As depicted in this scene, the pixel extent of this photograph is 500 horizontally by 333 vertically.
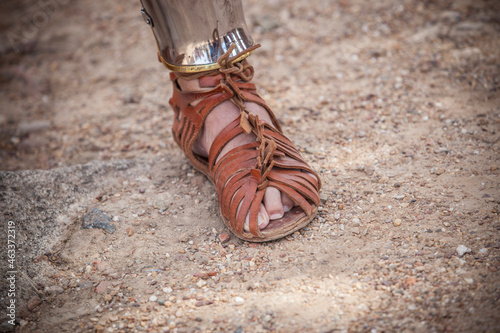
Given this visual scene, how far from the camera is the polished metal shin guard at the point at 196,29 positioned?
1.54 meters

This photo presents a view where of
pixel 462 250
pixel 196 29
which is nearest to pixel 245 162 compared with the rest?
pixel 196 29

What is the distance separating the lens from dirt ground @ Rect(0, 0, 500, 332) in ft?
4.15

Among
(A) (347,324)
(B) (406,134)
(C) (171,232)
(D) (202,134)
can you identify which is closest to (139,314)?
(C) (171,232)

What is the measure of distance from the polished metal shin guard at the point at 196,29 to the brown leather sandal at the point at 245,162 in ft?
0.17

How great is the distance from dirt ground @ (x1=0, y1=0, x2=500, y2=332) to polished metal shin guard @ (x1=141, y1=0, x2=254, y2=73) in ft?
1.83

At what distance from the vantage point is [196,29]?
61.3 inches

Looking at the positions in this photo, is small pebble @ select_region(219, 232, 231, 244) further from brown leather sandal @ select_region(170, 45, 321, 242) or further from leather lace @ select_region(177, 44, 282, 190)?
leather lace @ select_region(177, 44, 282, 190)

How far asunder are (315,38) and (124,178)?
5.70ft

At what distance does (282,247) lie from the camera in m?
1.46

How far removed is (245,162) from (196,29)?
1.76 ft

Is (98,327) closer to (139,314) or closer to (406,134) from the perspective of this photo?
(139,314)

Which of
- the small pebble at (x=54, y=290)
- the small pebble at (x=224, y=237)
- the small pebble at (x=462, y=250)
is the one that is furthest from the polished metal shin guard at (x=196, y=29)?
the small pebble at (x=462, y=250)

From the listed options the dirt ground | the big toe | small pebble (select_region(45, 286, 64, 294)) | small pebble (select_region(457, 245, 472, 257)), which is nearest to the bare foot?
the big toe

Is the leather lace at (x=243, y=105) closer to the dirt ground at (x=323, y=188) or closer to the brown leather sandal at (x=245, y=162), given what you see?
the brown leather sandal at (x=245, y=162)
